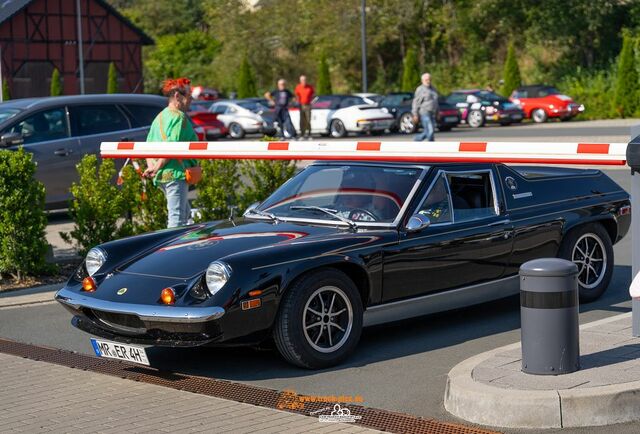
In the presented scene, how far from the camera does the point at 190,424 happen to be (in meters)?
6.54

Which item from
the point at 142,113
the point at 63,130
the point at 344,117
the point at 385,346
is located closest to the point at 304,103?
the point at 344,117

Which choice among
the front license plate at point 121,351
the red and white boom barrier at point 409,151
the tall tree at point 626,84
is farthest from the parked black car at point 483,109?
the front license plate at point 121,351

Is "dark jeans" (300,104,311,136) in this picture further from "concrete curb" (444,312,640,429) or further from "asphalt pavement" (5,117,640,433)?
"concrete curb" (444,312,640,429)

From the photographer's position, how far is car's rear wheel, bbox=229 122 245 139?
4259cm

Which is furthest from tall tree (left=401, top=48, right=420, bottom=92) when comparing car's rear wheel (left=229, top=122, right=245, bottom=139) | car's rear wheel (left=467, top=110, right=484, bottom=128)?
car's rear wheel (left=229, top=122, right=245, bottom=139)

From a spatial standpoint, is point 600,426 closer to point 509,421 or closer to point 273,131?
point 509,421

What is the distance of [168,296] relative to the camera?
735 cm

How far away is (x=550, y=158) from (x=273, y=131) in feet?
113

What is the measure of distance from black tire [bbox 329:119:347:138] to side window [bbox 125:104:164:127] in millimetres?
22450

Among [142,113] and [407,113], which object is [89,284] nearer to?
[142,113]

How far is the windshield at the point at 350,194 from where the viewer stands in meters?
8.45

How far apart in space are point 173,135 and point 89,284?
3.81 meters

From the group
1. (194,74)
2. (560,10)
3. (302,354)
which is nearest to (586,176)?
(302,354)

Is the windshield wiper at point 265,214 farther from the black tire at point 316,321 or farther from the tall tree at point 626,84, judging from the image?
the tall tree at point 626,84
